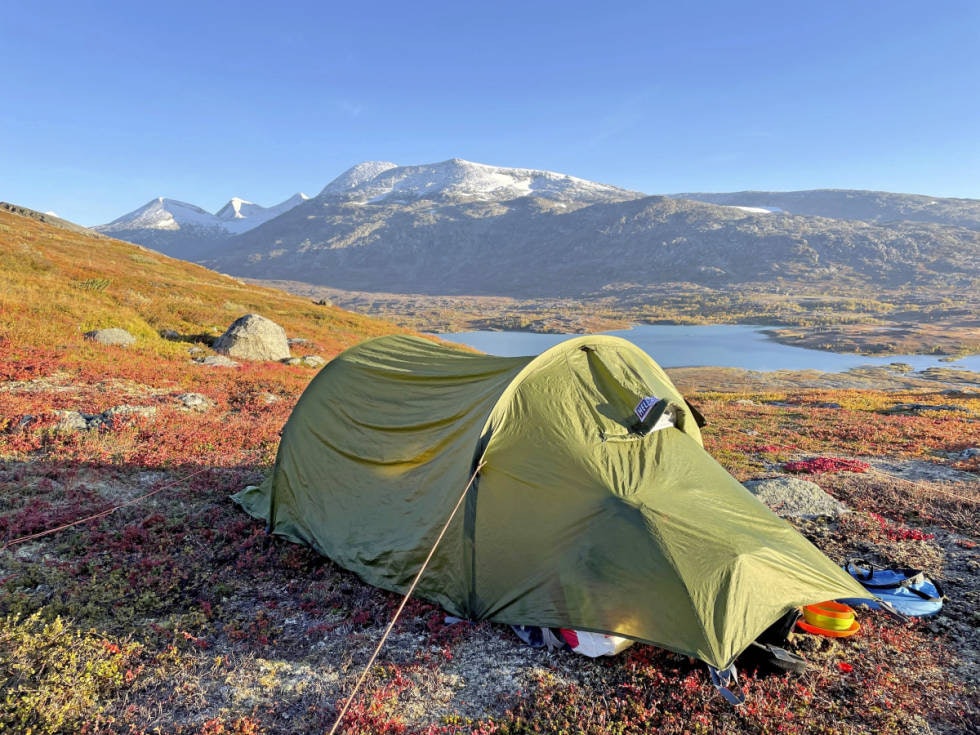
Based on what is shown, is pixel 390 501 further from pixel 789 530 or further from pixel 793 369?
pixel 793 369

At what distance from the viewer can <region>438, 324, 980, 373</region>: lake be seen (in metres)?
63.7

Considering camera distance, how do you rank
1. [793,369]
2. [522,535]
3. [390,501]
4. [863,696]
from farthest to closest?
1. [793,369]
2. [390,501]
3. [522,535]
4. [863,696]

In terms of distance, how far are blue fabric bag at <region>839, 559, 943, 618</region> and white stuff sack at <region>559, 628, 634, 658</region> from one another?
332cm

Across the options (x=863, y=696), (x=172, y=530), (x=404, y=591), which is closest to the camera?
(x=863, y=696)

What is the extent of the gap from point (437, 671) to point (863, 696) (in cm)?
430

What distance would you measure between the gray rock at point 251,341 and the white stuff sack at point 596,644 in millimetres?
21387

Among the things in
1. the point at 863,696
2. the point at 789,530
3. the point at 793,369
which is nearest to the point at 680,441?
the point at 789,530

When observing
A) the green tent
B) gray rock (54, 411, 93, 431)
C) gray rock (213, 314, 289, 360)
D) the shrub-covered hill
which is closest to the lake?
the shrub-covered hill

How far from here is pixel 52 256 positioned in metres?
30.2

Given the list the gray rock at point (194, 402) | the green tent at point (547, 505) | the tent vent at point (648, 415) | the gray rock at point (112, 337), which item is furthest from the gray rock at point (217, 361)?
the tent vent at point (648, 415)

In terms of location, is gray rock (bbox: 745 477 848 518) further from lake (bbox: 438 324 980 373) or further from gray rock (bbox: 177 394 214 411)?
lake (bbox: 438 324 980 373)

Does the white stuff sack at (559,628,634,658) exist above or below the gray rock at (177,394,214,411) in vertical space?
below

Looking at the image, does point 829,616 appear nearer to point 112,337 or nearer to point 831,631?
point 831,631

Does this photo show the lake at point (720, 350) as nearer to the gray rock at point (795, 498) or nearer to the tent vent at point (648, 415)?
the gray rock at point (795, 498)
